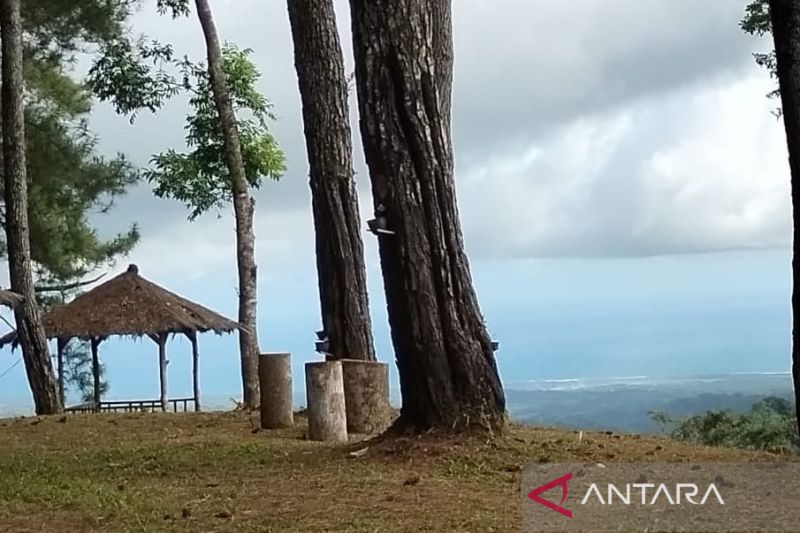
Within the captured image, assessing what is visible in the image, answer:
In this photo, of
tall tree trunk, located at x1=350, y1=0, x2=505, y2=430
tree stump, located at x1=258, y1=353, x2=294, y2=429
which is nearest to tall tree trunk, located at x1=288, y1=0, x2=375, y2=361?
tree stump, located at x1=258, y1=353, x2=294, y2=429

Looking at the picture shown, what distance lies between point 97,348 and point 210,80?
5.18 metres

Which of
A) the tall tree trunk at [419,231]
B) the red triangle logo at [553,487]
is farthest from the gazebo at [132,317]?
the red triangle logo at [553,487]

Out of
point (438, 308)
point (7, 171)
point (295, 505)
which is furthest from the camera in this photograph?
point (7, 171)

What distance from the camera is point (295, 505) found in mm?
4449

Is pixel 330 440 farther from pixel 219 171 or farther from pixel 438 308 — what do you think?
pixel 219 171

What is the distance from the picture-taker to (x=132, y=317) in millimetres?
14039

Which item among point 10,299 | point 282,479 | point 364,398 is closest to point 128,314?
point 10,299

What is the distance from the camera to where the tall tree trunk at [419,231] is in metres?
5.59

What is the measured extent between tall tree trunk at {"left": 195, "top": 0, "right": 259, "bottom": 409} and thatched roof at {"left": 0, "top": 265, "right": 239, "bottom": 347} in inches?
132

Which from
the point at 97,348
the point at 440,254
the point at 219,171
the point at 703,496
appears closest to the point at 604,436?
the point at 440,254

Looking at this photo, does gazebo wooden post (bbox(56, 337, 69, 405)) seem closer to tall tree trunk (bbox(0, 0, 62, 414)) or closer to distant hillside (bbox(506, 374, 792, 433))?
tall tree trunk (bbox(0, 0, 62, 414))

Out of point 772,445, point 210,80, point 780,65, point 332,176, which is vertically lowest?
point 772,445

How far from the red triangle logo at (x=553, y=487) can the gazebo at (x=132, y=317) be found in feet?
32.0

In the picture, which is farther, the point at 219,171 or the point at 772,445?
the point at 219,171
